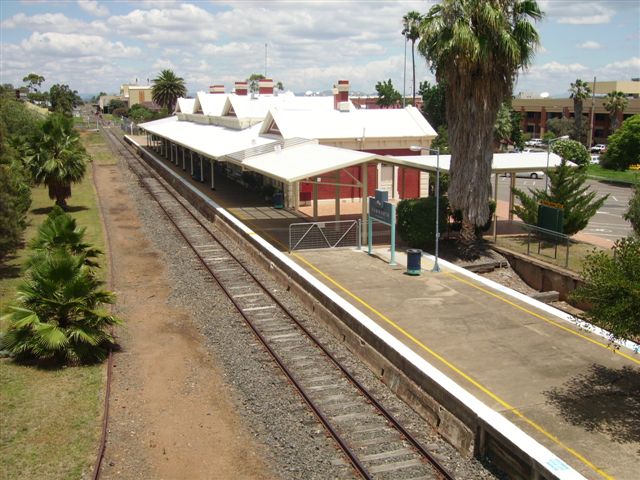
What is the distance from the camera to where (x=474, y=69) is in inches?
882

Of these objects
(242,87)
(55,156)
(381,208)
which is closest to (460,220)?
(381,208)

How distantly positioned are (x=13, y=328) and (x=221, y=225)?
17410 millimetres

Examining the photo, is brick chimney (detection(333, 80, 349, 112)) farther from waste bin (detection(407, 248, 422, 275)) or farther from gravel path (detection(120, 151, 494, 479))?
waste bin (detection(407, 248, 422, 275))

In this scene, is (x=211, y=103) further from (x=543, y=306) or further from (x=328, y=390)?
(x=328, y=390)

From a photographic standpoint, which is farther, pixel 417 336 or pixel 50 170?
pixel 50 170

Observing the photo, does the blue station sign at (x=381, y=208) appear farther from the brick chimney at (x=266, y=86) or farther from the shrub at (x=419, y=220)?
the brick chimney at (x=266, y=86)

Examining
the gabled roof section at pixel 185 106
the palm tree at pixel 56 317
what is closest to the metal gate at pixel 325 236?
the palm tree at pixel 56 317

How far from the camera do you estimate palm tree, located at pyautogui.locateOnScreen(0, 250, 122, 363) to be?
49.2 ft

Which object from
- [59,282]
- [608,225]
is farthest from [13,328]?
[608,225]

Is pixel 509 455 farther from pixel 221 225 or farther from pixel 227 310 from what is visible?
pixel 221 225

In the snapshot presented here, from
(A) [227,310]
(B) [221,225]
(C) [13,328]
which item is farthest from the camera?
(B) [221,225]

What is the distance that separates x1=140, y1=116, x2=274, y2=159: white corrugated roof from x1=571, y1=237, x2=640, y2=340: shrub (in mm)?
26776

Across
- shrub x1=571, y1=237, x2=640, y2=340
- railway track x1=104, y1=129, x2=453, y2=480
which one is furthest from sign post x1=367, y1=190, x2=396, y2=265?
shrub x1=571, y1=237, x2=640, y2=340

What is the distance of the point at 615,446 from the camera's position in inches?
416
